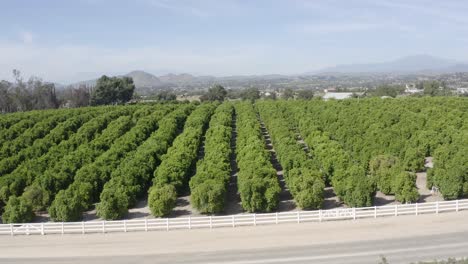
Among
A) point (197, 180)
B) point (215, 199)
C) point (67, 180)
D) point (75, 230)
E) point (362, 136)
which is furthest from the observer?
point (362, 136)

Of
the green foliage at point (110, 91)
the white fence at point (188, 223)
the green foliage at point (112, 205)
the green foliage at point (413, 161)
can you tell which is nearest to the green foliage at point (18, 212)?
the white fence at point (188, 223)

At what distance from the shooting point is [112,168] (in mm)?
34656

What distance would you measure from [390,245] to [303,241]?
3.89 meters

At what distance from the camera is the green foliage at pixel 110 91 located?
375 feet

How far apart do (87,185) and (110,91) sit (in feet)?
289

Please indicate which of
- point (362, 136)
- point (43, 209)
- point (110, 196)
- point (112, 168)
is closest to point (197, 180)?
point (110, 196)

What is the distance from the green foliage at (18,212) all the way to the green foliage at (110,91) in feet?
294

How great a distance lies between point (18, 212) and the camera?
27.2 metres

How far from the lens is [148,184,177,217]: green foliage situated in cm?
2769

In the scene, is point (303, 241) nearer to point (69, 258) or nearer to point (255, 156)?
point (69, 258)

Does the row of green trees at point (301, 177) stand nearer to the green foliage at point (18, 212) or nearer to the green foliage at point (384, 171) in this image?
the green foliage at point (384, 171)

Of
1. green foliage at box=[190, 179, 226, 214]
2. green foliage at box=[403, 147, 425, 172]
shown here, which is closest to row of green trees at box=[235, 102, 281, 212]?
green foliage at box=[190, 179, 226, 214]

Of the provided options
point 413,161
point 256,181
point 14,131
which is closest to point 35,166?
point 256,181

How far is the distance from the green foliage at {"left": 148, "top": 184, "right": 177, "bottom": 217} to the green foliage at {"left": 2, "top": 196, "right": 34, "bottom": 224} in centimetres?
709
